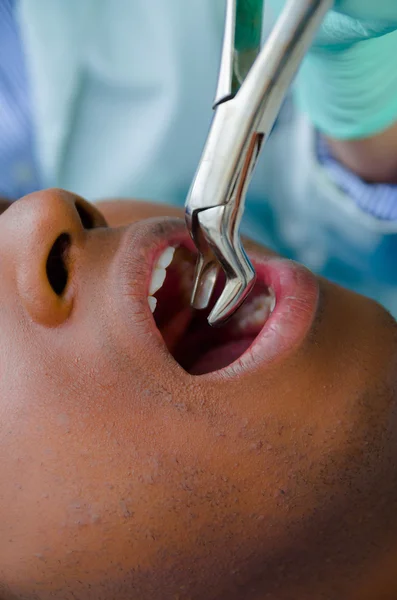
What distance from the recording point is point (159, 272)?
0.52 meters

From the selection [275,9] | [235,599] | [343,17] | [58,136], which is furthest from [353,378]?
[58,136]

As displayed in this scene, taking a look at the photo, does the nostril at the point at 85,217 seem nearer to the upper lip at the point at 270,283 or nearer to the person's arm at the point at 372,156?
the upper lip at the point at 270,283

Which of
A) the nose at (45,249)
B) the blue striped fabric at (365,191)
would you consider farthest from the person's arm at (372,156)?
the nose at (45,249)

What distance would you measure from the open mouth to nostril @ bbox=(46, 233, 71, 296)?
0.29 feet

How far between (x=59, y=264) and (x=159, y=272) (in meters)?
0.08

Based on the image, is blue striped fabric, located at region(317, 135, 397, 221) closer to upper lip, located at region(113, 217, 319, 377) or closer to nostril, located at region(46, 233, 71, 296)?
upper lip, located at region(113, 217, 319, 377)

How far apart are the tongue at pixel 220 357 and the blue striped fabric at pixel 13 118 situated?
17.0 inches

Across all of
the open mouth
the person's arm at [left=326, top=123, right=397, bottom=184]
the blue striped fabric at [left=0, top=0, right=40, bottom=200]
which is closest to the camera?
the open mouth

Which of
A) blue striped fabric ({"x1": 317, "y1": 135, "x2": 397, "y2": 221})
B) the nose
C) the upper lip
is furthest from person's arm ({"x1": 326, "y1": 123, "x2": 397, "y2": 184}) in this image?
the nose

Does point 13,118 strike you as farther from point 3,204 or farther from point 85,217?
point 85,217

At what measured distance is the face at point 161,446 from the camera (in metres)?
0.44

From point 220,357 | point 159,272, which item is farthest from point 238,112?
point 220,357

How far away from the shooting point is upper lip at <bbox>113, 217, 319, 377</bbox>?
18.7 inches

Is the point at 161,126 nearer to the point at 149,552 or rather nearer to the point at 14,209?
the point at 14,209
